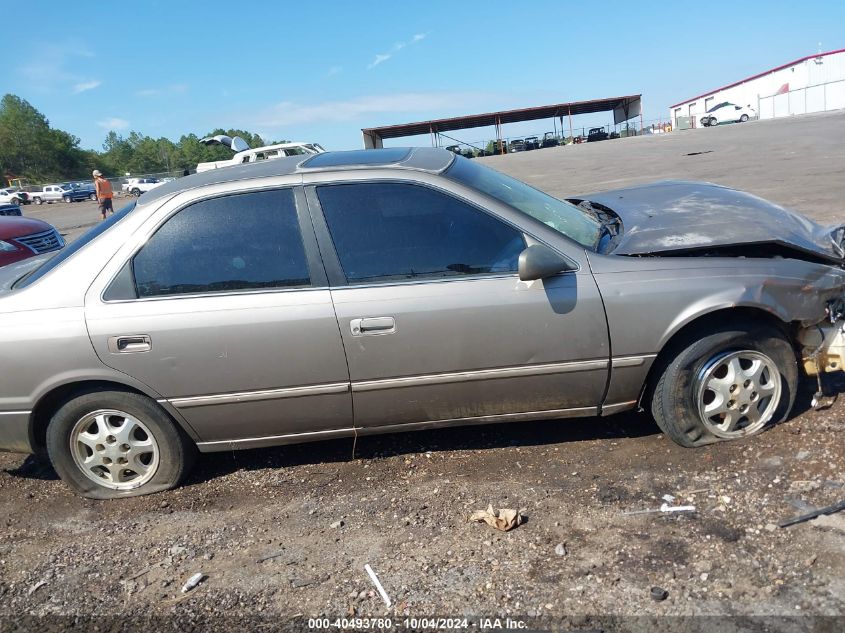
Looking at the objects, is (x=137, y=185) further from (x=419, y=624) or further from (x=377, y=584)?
(x=419, y=624)

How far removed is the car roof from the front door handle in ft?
2.78

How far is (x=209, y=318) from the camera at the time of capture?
328cm

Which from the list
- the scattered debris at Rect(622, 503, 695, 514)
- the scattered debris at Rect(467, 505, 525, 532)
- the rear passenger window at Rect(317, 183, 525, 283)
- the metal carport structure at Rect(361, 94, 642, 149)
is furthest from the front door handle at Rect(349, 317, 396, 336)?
the metal carport structure at Rect(361, 94, 642, 149)

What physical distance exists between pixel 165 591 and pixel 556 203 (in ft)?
9.77

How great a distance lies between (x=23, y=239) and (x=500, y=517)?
877 centimetres

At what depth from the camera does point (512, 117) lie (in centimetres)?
5634

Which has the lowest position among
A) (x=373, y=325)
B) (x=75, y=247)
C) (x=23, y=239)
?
(x=373, y=325)

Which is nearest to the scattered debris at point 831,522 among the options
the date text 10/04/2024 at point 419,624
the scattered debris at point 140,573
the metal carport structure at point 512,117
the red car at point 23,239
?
the date text 10/04/2024 at point 419,624

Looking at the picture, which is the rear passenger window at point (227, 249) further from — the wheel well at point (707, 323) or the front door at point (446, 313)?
the wheel well at point (707, 323)

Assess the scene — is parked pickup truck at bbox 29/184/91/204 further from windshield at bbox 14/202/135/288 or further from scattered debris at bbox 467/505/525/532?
scattered debris at bbox 467/505/525/532

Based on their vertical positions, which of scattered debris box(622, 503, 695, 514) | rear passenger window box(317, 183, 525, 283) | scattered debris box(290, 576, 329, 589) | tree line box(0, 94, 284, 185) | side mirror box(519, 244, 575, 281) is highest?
tree line box(0, 94, 284, 185)

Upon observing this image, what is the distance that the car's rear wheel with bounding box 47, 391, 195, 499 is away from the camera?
3.45 m

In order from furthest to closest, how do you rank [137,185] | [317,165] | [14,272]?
[137,185] → [14,272] → [317,165]

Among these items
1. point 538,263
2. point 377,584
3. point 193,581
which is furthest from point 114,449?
point 538,263
